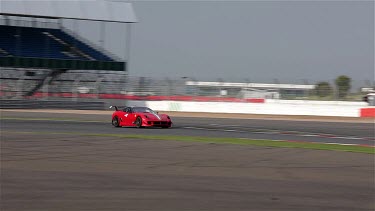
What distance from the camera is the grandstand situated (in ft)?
124

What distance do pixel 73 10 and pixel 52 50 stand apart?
3.48 meters

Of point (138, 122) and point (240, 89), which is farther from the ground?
point (240, 89)

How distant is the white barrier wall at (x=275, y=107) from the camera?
31531 mm

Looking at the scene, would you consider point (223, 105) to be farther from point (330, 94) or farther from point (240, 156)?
point (240, 156)

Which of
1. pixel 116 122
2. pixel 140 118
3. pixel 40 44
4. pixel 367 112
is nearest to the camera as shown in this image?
pixel 140 118

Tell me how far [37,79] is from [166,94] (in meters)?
8.86

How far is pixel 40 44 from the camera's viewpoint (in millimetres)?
41750

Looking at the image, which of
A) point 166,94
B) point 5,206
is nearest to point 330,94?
point 166,94

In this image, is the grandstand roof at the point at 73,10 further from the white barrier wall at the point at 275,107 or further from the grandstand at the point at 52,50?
the white barrier wall at the point at 275,107

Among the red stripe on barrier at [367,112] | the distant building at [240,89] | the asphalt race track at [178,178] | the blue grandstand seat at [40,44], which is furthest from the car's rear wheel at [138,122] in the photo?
the blue grandstand seat at [40,44]

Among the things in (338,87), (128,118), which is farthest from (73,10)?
(128,118)

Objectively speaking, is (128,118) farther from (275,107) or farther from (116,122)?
(275,107)

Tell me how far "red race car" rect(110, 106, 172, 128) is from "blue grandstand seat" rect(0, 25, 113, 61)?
20.6 metres

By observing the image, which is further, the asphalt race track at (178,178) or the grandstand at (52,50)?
the grandstand at (52,50)
